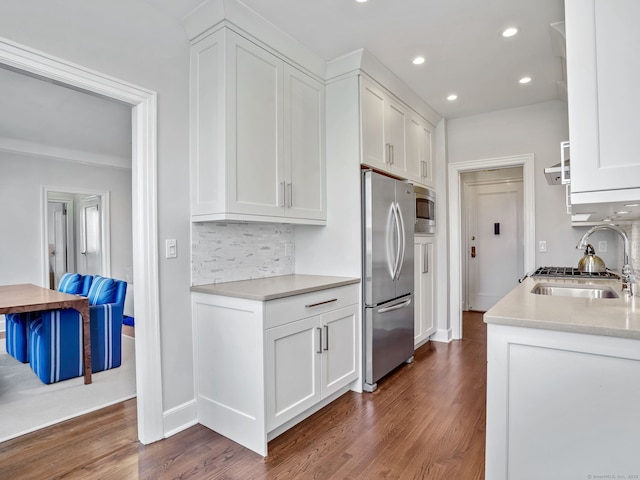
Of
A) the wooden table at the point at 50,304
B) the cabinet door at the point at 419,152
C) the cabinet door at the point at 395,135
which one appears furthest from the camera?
the cabinet door at the point at 419,152

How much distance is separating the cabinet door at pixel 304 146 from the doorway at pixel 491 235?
349 centimetres

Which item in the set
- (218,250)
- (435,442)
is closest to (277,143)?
(218,250)

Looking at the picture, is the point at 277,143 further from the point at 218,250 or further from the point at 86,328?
the point at 86,328

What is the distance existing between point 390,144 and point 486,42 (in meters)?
1.01

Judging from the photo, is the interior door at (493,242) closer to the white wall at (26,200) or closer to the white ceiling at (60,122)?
the white ceiling at (60,122)

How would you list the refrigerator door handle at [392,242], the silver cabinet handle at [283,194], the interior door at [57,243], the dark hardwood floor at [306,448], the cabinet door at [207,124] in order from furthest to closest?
the interior door at [57,243]
the refrigerator door handle at [392,242]
the silver cabinet handle at [283,194]
the cabinet door at [207,124]
the dark hardwood floor at [306,448]

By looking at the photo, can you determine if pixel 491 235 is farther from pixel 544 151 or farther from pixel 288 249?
pixel 288 249

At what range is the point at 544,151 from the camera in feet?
12.2

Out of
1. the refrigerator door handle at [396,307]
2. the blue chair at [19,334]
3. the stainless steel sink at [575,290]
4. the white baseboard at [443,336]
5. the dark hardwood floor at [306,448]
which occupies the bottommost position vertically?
the dark hardwood floor at [306,448]

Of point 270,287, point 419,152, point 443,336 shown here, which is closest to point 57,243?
point 270,287

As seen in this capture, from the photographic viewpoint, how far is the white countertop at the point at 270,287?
6.54 feet

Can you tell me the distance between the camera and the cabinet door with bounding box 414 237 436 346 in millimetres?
3619

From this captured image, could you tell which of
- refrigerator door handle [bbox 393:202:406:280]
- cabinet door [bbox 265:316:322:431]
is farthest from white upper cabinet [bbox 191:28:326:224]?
refrigerator door handle [bbox 393:202:406:280]

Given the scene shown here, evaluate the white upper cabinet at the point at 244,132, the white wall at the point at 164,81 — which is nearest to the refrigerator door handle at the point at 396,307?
the white upper cabinet at the point at 244,132
